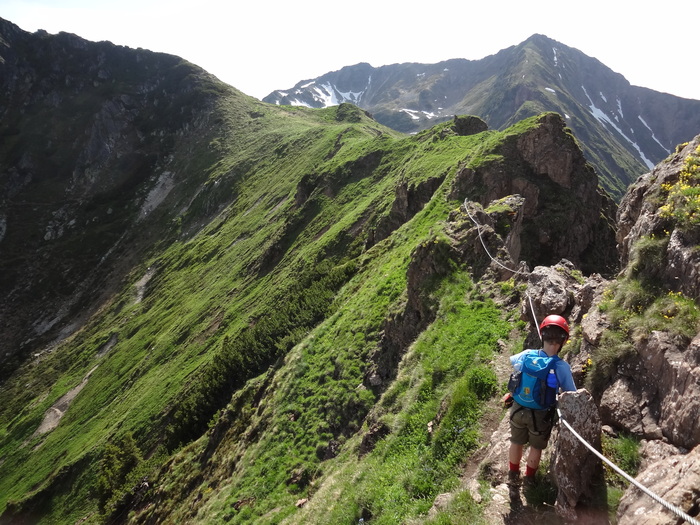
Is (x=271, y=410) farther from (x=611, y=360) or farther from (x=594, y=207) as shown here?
(x=594, y=207)

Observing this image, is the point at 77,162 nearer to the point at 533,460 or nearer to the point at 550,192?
the point at 550,192

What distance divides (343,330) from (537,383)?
21.3 m

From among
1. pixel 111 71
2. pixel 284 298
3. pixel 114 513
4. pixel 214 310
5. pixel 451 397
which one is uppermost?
pixel 111 71

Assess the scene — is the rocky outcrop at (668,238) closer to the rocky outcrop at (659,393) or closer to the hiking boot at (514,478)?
the rocky outcrop at (659,393)

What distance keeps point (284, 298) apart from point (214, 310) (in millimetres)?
19410

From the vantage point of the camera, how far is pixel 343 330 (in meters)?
28.6

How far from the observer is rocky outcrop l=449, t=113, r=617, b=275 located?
32.4 metres

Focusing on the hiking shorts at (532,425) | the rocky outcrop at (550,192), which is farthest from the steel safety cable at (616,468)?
the rocky outcrop at (550,192)

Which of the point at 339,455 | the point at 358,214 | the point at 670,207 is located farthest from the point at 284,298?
the point at 670,207

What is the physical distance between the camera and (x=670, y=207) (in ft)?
34.7

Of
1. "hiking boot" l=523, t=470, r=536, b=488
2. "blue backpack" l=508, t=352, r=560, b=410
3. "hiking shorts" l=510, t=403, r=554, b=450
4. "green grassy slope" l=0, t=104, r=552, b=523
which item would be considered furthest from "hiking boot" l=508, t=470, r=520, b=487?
"green grassy slope" l=0, t=104, r=552, b=523

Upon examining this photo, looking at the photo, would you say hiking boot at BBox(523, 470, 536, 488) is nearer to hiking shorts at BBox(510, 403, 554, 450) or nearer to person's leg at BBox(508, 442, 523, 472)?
person's leg at BBox(508, 442, 523, 472)

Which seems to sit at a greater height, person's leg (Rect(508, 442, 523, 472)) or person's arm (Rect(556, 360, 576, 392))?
person's arm (Rect(556, 360, 576, 392))

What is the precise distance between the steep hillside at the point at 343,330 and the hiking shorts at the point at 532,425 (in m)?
1.03
